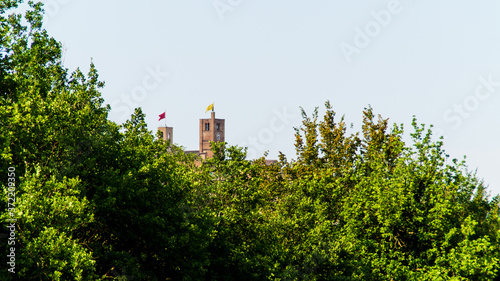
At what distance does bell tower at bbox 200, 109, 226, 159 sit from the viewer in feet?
638

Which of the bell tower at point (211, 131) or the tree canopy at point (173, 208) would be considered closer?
the tree canopy at point (173, 208)

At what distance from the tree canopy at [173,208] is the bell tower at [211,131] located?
150 m

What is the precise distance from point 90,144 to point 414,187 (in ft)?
63.2

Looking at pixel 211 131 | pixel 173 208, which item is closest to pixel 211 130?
pixel 211 131

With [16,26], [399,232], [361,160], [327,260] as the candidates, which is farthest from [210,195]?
[361,160]

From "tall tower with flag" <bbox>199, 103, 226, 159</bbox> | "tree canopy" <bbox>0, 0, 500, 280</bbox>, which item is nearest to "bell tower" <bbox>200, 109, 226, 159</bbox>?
"tall tower with flag" <bbox>199, 103, 226, 159</bbox>

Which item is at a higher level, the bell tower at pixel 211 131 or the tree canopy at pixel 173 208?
the bell tower at pixel 211 131

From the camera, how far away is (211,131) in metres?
195

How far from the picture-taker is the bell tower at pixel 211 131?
194375 millimetres

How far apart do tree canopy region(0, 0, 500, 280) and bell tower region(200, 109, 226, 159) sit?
150 m

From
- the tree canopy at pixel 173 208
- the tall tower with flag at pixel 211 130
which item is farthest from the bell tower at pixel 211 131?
the tree canopy at pixel 173 208

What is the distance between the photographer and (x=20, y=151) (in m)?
25.9

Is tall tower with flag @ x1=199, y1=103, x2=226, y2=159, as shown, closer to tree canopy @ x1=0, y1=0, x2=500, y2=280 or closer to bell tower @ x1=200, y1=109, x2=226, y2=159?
bell tower @ x1=200, y1=109, x2=226, y2=159

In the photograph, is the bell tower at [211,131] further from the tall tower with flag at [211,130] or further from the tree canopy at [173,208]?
the tree canopy at [173,208]
